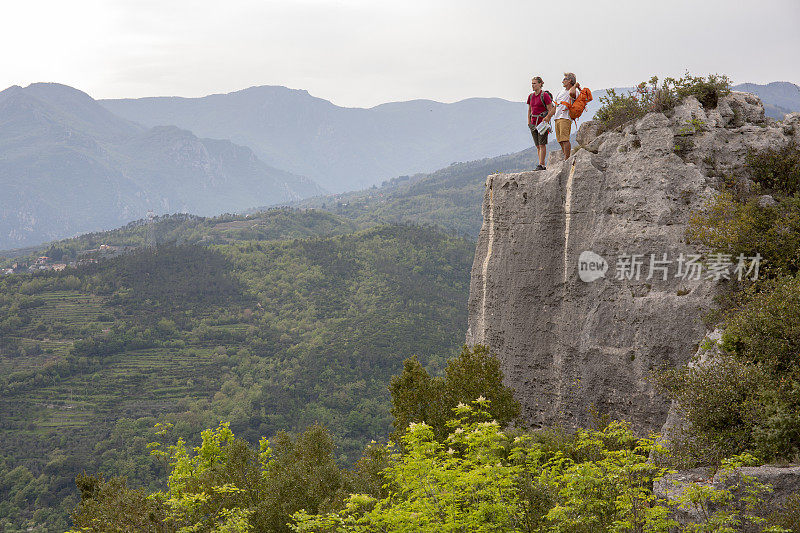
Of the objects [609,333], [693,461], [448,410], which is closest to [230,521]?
[448,410]

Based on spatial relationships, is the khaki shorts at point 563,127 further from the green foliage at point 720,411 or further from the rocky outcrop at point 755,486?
the rocky outcrop at point 755,486

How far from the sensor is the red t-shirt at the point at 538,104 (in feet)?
52.1

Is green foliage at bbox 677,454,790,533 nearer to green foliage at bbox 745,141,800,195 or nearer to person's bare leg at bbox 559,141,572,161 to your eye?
green foliage at bbox 745,141,800,195

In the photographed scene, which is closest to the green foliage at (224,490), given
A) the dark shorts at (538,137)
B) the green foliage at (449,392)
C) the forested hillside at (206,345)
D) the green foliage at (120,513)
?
the green foliage at (120,513)

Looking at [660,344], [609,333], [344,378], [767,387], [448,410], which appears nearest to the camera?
[767,387]

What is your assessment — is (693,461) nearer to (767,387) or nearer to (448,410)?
(767,387)

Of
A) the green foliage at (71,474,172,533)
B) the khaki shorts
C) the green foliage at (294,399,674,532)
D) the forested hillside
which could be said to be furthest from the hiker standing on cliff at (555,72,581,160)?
the forested hillside

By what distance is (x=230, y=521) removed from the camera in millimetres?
11055

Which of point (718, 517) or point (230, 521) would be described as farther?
point (230, 521)

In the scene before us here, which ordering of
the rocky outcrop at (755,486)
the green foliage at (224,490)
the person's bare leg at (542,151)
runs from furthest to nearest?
the person's bare leg at (542,151), the green foliage at (224,490), the rocky outcrop at (755,486)

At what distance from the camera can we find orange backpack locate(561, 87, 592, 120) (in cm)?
1575

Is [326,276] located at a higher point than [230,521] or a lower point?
lower

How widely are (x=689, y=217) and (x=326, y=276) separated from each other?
132811 millimetres

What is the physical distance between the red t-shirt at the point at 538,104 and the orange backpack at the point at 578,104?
560mm
